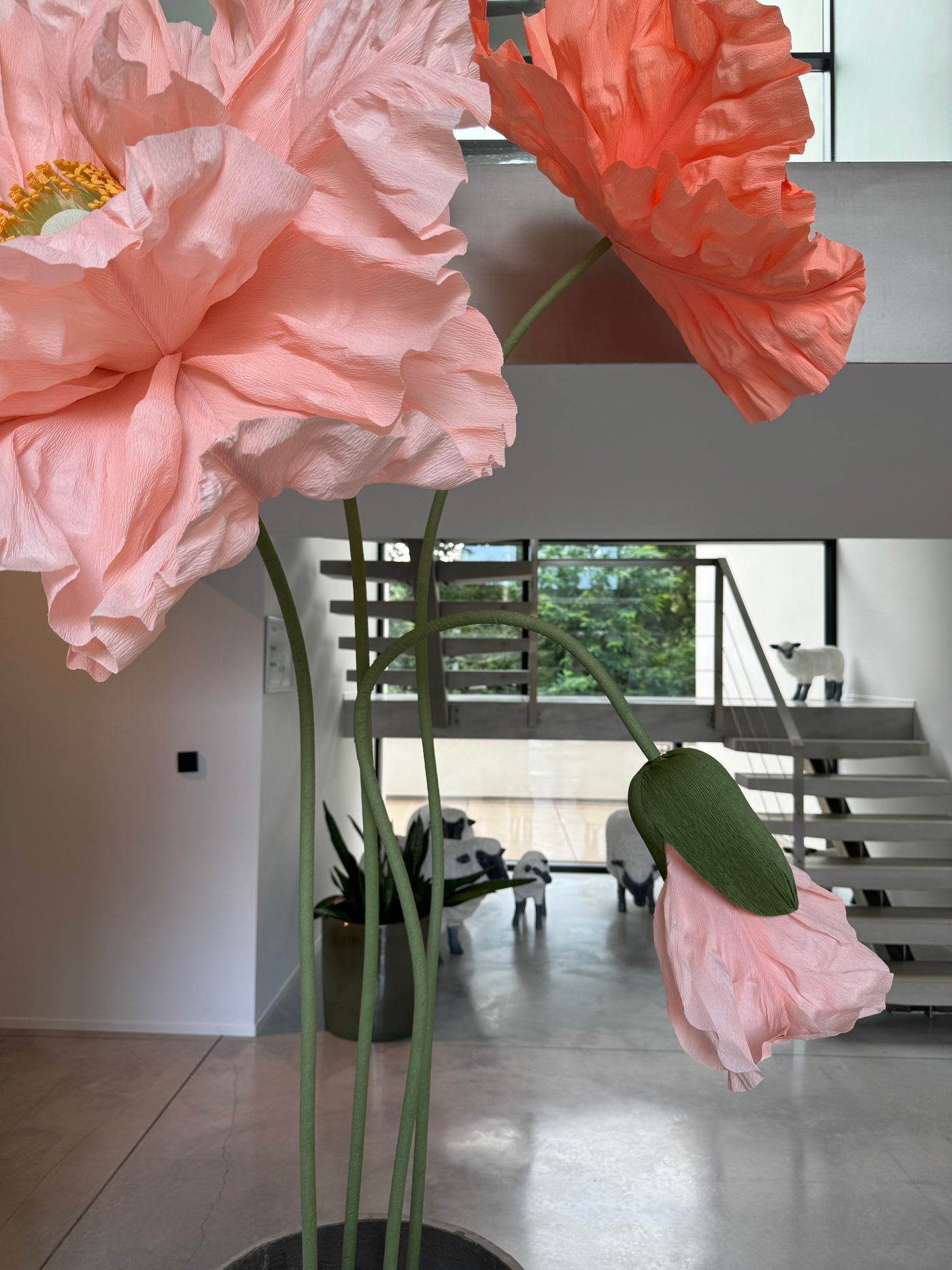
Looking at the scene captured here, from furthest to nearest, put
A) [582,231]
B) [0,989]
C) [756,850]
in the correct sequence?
1. [0,989]
2. [582,231]
3. [756,850]

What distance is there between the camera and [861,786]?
5043 mm

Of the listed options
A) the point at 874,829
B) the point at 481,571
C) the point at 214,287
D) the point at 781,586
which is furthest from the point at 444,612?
the point at 214,287

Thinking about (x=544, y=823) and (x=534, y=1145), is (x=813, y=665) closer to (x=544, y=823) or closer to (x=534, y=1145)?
(x=544, y=823)

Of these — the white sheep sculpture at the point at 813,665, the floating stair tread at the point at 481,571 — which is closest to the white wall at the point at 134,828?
the floating stair tread at the point at 481,571

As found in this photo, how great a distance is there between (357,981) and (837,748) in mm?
3015

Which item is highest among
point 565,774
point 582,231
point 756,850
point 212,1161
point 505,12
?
point 505,12

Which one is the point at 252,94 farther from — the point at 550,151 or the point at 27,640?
the point at 27,640

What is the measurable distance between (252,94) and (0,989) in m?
4.53

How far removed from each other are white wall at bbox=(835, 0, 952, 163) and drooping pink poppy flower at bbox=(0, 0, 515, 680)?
1.18 metres

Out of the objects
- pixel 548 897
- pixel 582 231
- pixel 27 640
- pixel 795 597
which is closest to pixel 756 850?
pixel 582 231

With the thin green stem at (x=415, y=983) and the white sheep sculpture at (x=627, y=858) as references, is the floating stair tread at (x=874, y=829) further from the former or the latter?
the thin green stem at (x=415, y=983)

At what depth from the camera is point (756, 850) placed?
16.6 inches

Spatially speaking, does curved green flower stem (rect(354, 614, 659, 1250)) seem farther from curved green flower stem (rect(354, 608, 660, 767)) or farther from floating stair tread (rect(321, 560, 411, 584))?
floating stair tread (rect(321, 560, 411, 584))

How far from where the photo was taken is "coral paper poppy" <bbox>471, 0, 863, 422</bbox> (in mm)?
429
